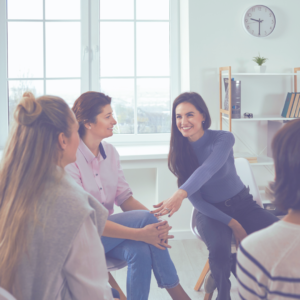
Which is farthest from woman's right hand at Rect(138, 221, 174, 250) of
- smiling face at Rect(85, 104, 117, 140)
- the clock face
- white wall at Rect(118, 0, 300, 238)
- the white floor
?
the clock face

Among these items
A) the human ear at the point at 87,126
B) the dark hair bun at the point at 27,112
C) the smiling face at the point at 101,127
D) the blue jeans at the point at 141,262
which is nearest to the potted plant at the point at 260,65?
the smiling face at the point at 101,127

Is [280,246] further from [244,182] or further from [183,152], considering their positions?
[244,182]

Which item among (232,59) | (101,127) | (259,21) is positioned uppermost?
(259,21)

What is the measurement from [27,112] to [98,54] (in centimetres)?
245

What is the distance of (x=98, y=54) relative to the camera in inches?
126

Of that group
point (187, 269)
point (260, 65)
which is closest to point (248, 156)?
point (260, 65)

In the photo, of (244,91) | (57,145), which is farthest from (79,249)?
(244,91)

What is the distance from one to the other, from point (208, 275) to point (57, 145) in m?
1.40

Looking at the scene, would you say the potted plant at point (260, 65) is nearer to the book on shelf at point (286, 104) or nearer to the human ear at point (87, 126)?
the book on shelf at point (286, 104)

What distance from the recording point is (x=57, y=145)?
0.92 m

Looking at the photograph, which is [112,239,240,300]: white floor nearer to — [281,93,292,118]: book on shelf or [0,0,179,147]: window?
[0,0,179,147]: window

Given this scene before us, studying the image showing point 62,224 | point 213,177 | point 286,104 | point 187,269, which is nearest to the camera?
point 62,224

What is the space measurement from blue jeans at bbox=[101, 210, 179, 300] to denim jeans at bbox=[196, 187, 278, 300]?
0.75ft

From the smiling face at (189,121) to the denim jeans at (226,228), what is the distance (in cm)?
42
